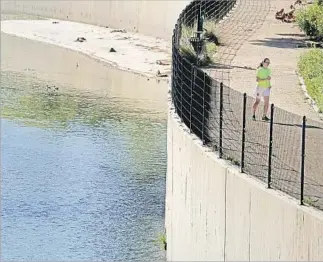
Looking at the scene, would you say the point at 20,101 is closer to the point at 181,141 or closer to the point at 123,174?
the point at 123,174

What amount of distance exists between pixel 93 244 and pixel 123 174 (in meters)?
5.98

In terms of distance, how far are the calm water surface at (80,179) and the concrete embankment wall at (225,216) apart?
2431mm

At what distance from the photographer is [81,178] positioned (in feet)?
86.6

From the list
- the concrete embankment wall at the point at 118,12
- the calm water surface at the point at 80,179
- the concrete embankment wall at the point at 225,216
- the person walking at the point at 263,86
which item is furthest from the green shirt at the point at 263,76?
the concrete embankment wall at the point at 118,12

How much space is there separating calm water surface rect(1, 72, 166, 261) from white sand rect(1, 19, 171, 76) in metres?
8.25

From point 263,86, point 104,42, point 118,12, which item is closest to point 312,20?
point 263,86

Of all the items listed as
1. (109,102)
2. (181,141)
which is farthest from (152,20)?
(181,141)

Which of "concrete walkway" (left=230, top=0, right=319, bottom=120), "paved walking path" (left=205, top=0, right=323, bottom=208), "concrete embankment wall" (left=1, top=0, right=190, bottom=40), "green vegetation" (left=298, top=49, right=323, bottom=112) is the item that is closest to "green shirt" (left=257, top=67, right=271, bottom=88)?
"paved walking path" (left=205, top=0, right=323, bottom=208)

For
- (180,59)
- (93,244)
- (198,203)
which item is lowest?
(93,244)

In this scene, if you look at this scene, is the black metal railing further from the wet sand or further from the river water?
the wet sand

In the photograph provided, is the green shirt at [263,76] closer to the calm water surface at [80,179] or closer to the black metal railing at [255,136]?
the black metal railing at [255,136]

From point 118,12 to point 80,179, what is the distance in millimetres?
33982

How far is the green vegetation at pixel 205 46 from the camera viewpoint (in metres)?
22.5

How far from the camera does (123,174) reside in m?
26.6
